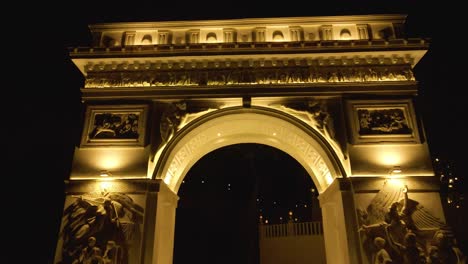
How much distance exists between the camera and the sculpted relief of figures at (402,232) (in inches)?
344

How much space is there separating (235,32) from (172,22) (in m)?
2.08

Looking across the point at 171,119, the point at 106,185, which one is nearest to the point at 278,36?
the point at 171,119

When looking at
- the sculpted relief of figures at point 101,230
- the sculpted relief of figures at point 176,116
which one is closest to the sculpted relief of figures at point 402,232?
the sculpted relief of figures at point 176,116

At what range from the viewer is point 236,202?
19.4m

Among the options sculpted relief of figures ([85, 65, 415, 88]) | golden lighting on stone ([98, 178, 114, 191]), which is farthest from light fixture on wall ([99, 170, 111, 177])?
sculpted relief of figures ([85, 65, 415, 88])

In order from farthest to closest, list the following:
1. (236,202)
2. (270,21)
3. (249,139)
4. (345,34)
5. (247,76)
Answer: (236,202) → (249,139) → (270,21) → (345,34) → (247,76)

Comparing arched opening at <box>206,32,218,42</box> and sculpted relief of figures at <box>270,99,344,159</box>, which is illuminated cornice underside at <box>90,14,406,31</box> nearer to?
arched opening at <box>206,32,218,42</box>

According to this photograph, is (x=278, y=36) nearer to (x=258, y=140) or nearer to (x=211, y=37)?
(x=211, y=37)

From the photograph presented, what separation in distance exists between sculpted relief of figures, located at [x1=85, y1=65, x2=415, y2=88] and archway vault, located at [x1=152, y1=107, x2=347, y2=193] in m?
1.04

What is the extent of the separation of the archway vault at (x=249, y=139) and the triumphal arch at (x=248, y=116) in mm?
48

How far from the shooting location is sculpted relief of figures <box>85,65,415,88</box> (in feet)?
36.0

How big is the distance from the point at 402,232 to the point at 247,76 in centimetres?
612

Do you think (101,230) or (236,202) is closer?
(101,230)

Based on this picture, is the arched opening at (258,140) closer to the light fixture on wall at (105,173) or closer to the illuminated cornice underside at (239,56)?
the light fixture on wall at (105,173)
